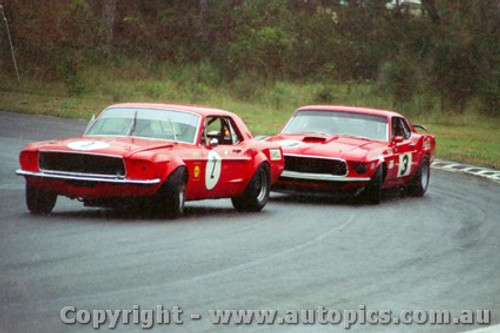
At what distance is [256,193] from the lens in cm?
1588

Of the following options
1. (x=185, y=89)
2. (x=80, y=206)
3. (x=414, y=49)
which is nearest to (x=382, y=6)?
(x=414, y=49)

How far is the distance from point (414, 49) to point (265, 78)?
5.77 metres

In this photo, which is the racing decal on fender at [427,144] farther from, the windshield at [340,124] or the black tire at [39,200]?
the black tire at [39,200]

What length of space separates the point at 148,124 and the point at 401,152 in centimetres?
517

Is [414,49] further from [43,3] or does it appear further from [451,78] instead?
[43,3]

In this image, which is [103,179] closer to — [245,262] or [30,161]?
[30,161]

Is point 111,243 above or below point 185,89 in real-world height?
above

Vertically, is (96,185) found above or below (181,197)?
above

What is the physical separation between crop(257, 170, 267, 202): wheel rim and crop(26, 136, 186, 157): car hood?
1727 mm

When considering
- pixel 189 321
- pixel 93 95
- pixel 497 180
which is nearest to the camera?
pixel 189 321

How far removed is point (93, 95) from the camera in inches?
1676

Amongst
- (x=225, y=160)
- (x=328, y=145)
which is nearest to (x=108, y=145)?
(x=225, y=160)

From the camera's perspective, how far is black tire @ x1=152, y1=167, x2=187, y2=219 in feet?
45.2

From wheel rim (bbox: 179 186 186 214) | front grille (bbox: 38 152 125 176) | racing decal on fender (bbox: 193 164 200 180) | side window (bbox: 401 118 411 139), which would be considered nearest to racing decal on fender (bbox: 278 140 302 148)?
side window (bbox: 401 118 411 139)
